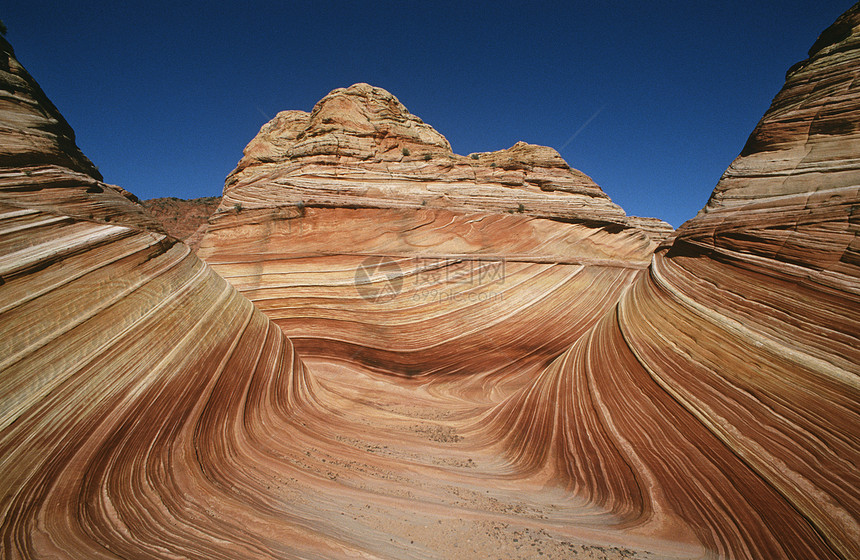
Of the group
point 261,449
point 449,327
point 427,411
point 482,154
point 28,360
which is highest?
point 482,154

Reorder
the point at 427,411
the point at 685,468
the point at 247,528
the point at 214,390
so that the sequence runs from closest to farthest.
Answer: the point at 247,528 < the point at 685,468 < the point at 214,390 < the point at 427,411

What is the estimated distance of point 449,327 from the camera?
6.09m

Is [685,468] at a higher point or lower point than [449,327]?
lower

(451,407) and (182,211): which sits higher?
(182,211)

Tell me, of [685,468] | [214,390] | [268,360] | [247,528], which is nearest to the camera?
[247,528]

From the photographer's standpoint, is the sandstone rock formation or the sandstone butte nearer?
the sandstone butte

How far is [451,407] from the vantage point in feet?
16.2

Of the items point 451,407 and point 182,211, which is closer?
point 451,407

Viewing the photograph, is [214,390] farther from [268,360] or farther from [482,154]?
[482,154]

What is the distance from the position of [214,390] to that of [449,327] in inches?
147

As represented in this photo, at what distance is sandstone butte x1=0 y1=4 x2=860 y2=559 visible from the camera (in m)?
1.91

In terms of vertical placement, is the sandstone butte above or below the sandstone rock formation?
below

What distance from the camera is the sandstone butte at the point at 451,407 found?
1.91m

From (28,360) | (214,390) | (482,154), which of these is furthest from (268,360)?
(482,154)
